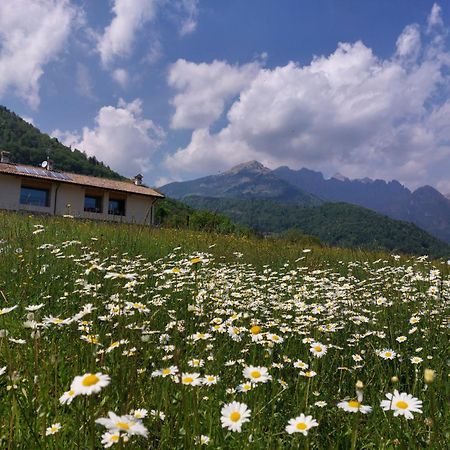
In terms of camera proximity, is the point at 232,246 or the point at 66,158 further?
the point at 66,158

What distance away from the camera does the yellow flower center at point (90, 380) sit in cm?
120

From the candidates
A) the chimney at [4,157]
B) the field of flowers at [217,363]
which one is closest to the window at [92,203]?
the chimney at [4,157]

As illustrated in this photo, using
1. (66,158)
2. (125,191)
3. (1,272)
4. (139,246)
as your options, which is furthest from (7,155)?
(66,158)

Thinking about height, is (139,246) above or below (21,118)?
below

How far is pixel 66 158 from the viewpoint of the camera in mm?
72375

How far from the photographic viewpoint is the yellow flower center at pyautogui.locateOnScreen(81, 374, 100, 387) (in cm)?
120

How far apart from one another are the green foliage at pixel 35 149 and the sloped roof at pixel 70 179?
33.4 m

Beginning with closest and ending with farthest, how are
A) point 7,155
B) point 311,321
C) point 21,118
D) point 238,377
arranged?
point 238,377
point 311,321
point 7,155
point 21,118

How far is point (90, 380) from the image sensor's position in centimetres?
122

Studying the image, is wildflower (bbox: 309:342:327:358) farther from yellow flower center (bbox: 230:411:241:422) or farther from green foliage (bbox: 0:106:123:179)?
green foliage (bbox: 0:106:123:179)

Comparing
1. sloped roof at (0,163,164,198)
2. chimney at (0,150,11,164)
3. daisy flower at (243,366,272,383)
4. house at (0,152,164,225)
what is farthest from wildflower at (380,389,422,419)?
chimney at (0,150,11,164)

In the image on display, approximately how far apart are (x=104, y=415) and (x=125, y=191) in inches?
1342

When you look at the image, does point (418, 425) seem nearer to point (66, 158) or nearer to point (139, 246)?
point (139, 246)

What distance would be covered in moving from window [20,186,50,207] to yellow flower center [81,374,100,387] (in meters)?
32.6
